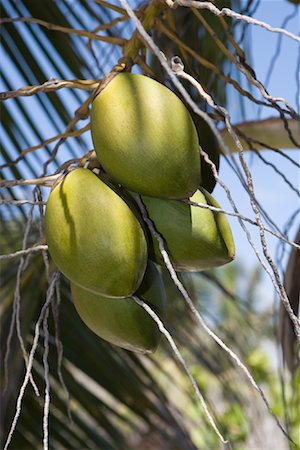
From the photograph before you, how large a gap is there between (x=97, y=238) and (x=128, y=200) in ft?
0.18

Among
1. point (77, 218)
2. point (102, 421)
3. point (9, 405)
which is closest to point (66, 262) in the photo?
point (77, 218)

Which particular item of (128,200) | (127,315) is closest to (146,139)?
(128,200)

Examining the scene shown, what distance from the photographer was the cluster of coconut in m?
0.62

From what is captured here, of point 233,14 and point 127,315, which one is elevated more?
point 233,14

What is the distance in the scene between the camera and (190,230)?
675mm

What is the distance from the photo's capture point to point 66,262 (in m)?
0.64

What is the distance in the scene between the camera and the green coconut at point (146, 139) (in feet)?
2.02

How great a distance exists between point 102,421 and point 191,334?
31 centimetres

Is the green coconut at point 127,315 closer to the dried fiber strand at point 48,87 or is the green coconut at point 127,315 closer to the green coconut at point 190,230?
the green coconut at point 190,230

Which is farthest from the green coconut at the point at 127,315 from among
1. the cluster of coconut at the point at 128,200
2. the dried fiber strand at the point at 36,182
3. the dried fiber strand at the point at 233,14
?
the dried fiber strand at the point at 233,14

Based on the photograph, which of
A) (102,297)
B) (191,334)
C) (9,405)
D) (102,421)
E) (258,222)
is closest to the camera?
(258,222)

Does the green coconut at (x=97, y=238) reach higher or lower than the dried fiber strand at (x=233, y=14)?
lower

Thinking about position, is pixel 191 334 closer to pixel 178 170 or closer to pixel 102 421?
pixel 102 421

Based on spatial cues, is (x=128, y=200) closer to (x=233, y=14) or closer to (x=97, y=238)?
(x=97, y=238)
